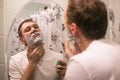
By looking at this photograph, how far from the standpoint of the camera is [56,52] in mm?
1454

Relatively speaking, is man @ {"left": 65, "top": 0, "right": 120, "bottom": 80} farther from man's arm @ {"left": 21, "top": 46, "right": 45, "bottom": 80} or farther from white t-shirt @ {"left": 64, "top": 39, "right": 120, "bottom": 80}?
man's arm @ {"left": 21, "top": 46, "right": 45, "bottom": 80}

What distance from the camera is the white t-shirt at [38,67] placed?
54.5 inches

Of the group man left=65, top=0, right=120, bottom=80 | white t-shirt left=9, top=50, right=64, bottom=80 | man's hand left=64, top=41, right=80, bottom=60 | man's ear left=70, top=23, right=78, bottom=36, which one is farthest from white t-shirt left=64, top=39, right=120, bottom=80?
white t-shirt left=9, top=50, right=64, bottom=80

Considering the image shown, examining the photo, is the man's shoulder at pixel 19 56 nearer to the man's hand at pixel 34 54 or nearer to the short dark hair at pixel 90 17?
the man's hand at pixel 34 54

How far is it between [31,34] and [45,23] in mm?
142

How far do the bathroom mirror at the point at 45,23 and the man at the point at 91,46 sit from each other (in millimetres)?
381

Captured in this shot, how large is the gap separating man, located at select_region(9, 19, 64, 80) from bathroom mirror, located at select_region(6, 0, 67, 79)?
0.03m

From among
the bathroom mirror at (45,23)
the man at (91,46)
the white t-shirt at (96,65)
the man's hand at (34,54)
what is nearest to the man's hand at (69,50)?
the bathroom mirror at (45,23)

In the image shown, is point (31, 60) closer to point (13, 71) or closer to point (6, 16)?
point (13, 71)

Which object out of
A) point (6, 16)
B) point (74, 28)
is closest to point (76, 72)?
point (74, 28)

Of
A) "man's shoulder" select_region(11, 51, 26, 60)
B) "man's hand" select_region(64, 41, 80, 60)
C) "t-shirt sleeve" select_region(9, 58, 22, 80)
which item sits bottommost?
"t-shirt sleeve" select_region(9, 58, 22, 80)

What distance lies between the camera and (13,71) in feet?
4.56

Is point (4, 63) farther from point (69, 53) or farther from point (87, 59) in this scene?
point (87, 59)

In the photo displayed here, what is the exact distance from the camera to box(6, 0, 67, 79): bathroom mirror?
1.41m
